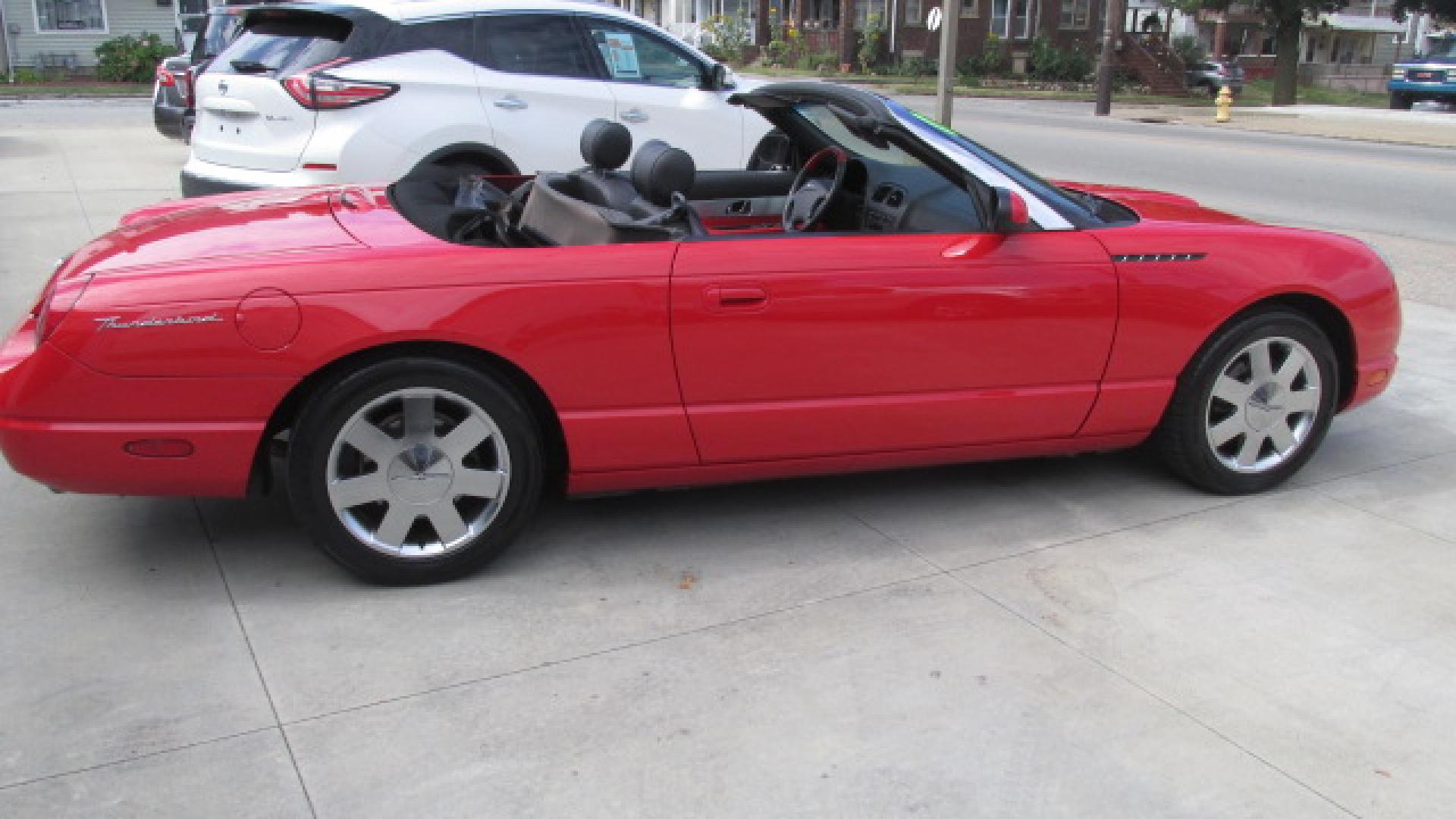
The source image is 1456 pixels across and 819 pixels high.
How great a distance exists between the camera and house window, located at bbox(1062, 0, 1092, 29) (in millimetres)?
48781

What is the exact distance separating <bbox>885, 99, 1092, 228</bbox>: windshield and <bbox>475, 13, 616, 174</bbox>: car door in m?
3.85

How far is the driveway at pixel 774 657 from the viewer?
2.86 meters

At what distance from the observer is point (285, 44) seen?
7.48 metres

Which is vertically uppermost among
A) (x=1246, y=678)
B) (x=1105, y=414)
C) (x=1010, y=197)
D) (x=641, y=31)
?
(x=641, y=31)

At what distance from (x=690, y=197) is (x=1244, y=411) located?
2291mm

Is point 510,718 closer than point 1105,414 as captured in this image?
Yes

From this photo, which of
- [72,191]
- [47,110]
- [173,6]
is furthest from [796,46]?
[72,191]

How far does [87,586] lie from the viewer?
12.3 ft

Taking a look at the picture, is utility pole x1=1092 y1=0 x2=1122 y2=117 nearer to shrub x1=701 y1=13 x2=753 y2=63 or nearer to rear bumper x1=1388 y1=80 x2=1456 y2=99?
rear bumper x1=1388 y1=80 x2=1456 y2=99

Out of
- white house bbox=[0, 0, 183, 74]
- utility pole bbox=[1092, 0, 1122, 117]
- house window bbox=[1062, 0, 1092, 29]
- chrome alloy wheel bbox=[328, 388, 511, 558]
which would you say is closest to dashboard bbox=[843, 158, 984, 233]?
chrome alloy wheel bbox=[328, 388, 511, 558]

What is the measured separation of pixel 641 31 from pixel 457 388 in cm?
537

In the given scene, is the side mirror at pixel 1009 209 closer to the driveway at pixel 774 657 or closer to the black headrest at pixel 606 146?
the driveway at pixel 774 657

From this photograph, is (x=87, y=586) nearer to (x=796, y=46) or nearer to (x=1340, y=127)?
(x=1340, y=127)

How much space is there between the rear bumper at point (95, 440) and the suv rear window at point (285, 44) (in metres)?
4.19
